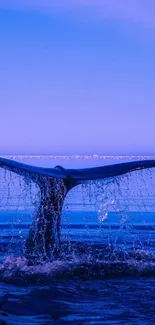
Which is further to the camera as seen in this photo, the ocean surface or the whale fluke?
the whale fluke

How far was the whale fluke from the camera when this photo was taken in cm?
788

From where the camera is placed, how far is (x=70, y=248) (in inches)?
408

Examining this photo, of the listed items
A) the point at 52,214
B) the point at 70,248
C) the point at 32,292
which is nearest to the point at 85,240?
the point at 70,248

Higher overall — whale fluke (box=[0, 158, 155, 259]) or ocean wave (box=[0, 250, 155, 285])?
whale fluke (box=[0, 158, 155, 259])

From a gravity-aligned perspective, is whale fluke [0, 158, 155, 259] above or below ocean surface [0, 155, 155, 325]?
above

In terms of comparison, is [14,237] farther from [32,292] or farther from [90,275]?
[32,292]

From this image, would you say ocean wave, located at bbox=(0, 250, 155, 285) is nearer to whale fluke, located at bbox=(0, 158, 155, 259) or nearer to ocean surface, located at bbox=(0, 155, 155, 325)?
ocean surface, located at bbox=(0, 155, 155, 325)

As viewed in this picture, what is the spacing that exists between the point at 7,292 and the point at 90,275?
1.42 m

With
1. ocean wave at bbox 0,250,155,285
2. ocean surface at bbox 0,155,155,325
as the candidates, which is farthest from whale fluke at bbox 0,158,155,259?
ocean wave at bbox 0,250,155,285

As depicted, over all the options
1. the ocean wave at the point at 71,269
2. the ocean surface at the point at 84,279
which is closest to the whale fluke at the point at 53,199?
the ocean surface at the point at 84,279

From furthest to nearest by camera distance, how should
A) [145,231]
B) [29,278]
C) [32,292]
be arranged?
[145,231], [29,278], [32,292]

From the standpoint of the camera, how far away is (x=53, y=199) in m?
8.53

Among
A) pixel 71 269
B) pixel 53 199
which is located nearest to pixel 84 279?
pixel 71 269

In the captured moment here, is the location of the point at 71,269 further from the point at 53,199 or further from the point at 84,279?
the point at 53,199
